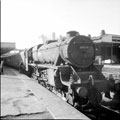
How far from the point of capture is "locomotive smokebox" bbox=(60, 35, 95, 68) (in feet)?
22.5

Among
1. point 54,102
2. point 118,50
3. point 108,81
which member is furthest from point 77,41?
point 118,50

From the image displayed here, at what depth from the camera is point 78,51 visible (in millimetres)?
7047

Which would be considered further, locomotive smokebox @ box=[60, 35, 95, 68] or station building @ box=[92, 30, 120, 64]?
station building @ box=[92, 30, 120, 64]

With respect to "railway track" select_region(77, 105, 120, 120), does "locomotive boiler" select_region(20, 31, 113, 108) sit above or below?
above

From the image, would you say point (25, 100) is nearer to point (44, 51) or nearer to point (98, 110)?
point (98, 110)

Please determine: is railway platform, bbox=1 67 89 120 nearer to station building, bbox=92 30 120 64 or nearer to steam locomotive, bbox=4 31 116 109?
steam locomotive, bbox=4 31 116 109

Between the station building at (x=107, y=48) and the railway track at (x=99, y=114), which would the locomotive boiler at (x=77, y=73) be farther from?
the station building at (x=107, y=48)

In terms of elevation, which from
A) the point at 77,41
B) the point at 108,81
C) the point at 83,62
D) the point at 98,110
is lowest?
the point at 98,110

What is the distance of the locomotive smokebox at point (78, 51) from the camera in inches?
270

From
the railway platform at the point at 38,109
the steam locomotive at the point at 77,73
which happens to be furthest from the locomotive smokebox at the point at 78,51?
the railway platform at the point at 38,109

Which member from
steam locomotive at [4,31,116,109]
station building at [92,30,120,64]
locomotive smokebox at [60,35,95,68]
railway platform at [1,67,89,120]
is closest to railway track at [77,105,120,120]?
steam locomotive at [4,31,116,109]

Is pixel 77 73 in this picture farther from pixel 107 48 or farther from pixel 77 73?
pixel 107 48

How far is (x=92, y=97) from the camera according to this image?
6.15 meters

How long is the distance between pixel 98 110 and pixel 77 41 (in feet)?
9.77
